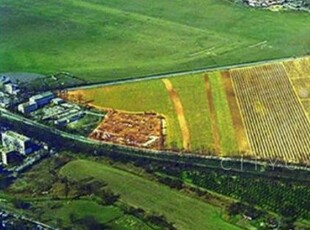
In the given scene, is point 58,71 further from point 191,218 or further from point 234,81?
point 191,218

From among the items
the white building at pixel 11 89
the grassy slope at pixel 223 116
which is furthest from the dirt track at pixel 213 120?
the white building at pixel 11 89

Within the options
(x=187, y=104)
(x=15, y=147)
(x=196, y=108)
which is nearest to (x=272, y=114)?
(x=196, y=108)

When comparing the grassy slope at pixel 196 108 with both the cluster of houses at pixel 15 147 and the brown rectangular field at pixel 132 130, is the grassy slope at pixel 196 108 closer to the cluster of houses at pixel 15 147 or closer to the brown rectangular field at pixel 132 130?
the brown rectangular field at pixel 132 130

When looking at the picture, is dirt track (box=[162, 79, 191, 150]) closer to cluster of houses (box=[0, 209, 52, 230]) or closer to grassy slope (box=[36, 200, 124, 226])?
grassy slope (box=[36, 200, 124, 226])

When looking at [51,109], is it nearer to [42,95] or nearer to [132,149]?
[42,95]

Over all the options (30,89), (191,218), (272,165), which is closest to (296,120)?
(272,165)

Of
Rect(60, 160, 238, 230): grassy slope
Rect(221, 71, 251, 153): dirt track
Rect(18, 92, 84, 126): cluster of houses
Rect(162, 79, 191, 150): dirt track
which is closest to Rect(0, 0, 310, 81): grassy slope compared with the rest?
Rect(162, 79, 191, 150): dirt track
